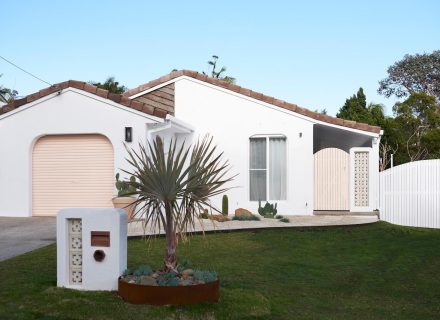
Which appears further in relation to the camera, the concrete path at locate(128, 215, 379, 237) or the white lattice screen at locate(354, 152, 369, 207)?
the white lattice screen at locate(354, 152, 369, 207)

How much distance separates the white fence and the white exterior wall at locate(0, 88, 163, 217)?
700 cm

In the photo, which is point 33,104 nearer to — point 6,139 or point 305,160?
point 6,139

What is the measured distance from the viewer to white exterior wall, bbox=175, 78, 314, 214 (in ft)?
55.6

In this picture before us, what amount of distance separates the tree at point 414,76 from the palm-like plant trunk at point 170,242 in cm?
3871

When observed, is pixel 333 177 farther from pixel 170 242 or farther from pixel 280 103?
pixel 170 242

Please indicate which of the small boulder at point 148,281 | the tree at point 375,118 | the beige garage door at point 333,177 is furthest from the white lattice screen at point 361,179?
the small boulder at point 148,281

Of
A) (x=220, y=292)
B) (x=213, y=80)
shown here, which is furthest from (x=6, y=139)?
(x=220, y=292)

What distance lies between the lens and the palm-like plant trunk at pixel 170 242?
7011 mm

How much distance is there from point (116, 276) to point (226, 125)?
1054cm

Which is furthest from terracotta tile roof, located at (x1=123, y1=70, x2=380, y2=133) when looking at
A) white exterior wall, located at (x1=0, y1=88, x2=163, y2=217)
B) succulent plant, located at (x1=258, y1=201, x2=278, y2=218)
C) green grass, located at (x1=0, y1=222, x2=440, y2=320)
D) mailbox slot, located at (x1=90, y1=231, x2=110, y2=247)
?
mailbox slot, located at (x1=90, y1=231, x2=110, y2=247)

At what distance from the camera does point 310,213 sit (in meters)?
16.9

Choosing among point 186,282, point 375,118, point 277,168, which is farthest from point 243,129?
point 375,118

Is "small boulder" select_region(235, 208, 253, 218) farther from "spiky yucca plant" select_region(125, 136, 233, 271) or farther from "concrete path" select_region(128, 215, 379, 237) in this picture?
"spiky yucca plant" select_region(125, 136, 233, 271)

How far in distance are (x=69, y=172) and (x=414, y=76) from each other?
33292mm
